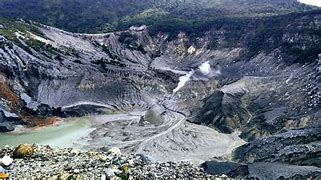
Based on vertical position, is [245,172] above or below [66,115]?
above

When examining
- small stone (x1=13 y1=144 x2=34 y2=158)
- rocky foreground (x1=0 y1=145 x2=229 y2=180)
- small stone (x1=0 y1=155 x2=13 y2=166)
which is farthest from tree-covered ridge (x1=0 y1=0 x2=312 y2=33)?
small stone (x1=0 y1=155 x2=13 y2=166)

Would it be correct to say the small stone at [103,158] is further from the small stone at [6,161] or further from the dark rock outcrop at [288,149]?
the dark rock outcrop at [288,149]

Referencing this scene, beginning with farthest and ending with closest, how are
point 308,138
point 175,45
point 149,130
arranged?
point 175,45 → point 149,130 → point 308,138

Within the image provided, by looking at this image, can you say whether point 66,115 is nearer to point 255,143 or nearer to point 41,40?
point 41,40

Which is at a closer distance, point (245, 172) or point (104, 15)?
point (245, 172)

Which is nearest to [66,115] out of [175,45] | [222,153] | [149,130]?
[149,130]

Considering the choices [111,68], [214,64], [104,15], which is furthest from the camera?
[104,15]

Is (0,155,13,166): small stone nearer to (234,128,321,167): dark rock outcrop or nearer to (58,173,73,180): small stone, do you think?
(58,173,73,180): small stone

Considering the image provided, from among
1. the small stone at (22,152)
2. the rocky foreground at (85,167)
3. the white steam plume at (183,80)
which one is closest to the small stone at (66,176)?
the rocky foreground at (85,167)
